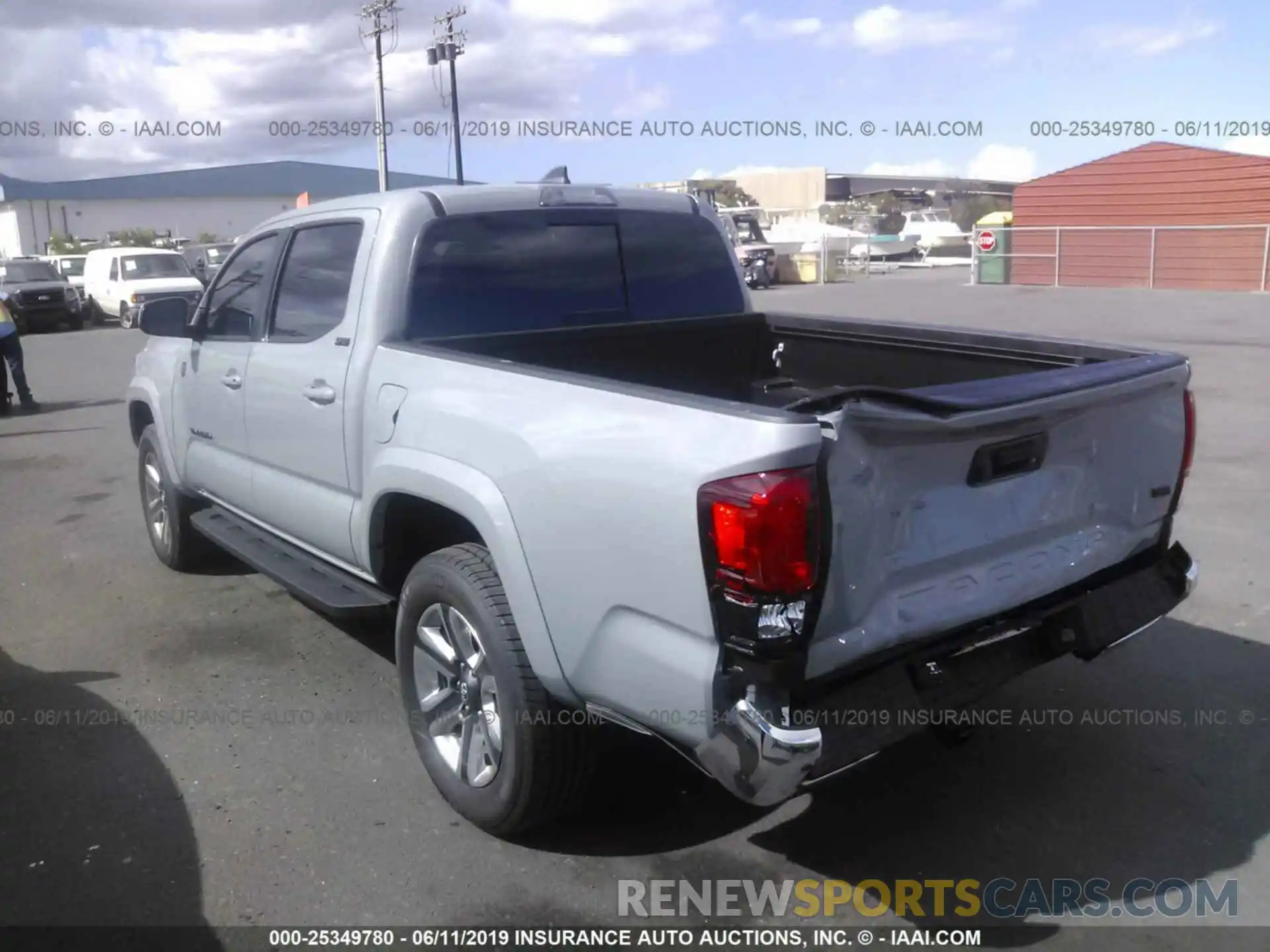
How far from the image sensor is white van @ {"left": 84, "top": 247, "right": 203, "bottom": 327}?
2591 centimetres

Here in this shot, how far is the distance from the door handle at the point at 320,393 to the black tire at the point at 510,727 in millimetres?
888

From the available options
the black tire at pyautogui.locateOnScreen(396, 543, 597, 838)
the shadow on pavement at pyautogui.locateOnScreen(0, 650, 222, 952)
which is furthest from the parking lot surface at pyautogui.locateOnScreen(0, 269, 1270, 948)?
the black tire at pyautogui.locateOnScreen(396, 543, 597, 838)

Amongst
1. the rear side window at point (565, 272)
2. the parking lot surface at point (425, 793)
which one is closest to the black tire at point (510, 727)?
the parking lot surface at point (425, 793)

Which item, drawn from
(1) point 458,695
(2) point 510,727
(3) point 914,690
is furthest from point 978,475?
(1) point 458,695

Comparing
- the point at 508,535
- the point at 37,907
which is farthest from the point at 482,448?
the point at 37,907

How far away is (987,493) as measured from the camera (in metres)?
3.21

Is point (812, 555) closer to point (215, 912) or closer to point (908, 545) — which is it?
point (908, 545)

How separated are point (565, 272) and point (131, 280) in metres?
24.5

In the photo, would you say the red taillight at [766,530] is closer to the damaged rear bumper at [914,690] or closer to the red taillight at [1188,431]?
the damaged rear bumper at [914,690]

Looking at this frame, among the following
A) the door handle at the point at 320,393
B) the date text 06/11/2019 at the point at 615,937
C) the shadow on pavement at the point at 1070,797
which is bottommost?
the date text 06/11/2019 at the point at 615,937

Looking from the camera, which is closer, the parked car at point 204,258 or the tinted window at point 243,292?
the tinted window at point 243,292

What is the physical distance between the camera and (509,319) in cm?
460

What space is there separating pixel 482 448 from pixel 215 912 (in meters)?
1.54

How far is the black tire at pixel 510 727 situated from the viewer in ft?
11.2
